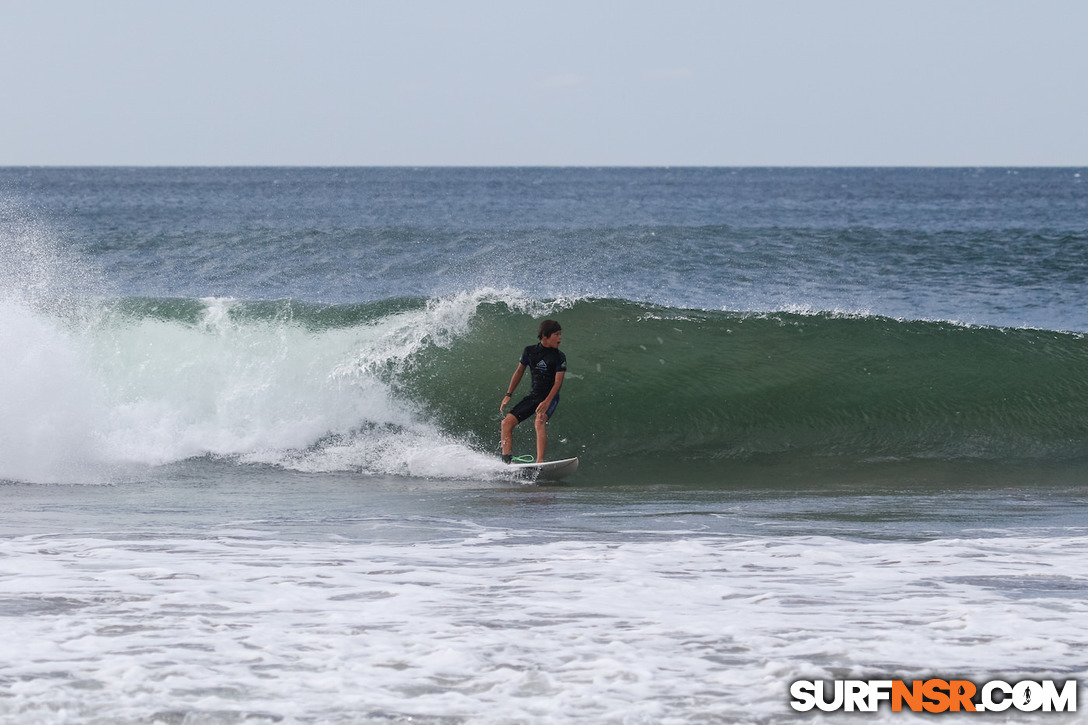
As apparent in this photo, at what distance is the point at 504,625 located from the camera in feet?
16.7

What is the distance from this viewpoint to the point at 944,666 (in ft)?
14.8

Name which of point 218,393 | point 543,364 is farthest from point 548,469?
point 218,393

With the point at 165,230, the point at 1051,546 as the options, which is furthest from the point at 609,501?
the point at 165,230

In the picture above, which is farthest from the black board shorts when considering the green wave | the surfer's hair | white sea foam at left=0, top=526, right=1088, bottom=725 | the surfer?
white sea foam at left=0, top=526, right=1088, bottom=725

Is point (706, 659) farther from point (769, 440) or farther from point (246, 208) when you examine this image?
point (246, 208)

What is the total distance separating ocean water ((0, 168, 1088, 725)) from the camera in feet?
14.7

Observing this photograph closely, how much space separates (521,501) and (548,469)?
3.95 feet

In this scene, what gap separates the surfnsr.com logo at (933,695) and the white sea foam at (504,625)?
0.30ft

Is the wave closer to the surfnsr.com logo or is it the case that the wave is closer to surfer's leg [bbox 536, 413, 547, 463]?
surfer's leg [bbox 536, 413, 547, 463]

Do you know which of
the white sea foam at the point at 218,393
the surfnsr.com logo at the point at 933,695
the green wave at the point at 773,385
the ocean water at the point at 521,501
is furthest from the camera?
the green wave at the point at 773,385

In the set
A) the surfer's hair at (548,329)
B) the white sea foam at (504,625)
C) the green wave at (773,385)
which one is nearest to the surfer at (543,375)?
the surfer's hair at (548,329)

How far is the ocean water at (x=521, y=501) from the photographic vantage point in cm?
448

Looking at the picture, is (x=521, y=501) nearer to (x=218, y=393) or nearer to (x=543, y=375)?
(x=543, y=375)

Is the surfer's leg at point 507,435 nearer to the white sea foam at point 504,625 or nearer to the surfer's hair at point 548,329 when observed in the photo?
the surfer's hair at point 548,329
